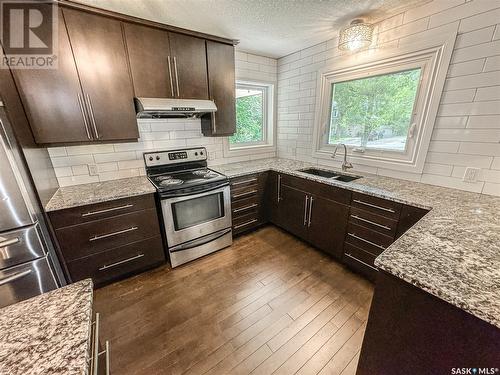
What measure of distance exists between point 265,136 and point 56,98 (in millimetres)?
2445

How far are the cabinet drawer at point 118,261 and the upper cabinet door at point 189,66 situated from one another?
5.02ft

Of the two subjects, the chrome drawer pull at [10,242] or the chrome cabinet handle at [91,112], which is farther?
the chrome cabinet handle at [91,112]

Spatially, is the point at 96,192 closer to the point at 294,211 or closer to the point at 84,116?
the point at 84,116

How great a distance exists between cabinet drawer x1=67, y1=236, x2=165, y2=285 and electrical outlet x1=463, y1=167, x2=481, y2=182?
273 centimetres

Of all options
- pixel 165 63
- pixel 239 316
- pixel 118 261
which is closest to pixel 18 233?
pixel 118 261

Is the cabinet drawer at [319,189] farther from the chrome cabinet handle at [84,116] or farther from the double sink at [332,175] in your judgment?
the chrome cabinet handle at [84,116]

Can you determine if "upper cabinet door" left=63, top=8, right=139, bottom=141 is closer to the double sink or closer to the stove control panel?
the stove control panel

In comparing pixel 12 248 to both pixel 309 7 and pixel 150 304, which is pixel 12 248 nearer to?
pixel 150 304

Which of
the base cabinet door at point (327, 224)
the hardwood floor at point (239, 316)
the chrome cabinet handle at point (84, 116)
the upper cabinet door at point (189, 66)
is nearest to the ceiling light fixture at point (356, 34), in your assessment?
the upper cabinet door at point (189, 66)

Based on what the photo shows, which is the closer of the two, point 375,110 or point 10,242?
point 10,242

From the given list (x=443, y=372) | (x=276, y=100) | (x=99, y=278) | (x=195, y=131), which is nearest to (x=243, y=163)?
(x=195, y=131)

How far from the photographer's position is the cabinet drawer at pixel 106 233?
5.44 ft

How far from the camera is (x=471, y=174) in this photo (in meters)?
1.63

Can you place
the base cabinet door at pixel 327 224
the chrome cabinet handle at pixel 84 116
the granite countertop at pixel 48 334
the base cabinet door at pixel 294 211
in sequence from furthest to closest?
the base cabinet door at pixel 294 211
the base cabinet door at pixel 327 224
the chrome cabinet handle at pixel 84 116
the granite countertop at pixel 48 334
